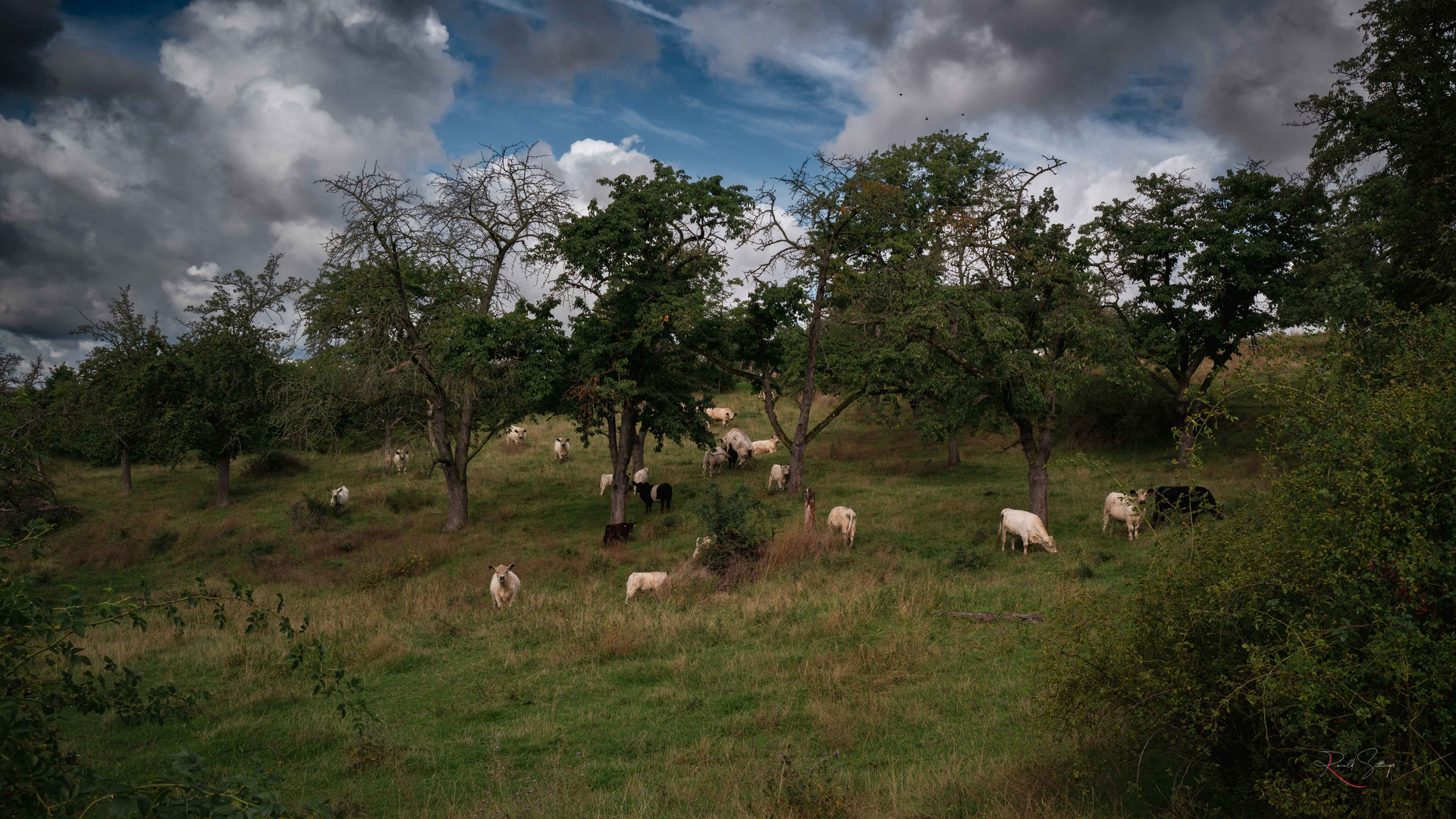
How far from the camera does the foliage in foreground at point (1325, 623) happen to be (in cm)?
464

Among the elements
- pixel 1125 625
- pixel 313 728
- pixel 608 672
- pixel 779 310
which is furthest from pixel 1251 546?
pixel 779 310

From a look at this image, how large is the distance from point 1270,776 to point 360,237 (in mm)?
24299

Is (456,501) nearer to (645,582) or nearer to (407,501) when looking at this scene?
(407,501)

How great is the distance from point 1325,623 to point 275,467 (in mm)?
44013

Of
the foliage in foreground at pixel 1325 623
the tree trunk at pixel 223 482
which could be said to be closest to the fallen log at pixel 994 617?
the foliage in foreground at pixel 1325 623

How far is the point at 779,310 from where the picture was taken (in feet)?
89.2

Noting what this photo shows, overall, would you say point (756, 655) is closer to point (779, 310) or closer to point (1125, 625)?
point (1125, 625)

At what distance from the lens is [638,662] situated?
1166 centimetres

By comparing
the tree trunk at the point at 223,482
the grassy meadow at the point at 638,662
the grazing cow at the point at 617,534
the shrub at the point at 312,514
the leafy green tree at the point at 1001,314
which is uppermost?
the leafy green tree at the point at 1001,314

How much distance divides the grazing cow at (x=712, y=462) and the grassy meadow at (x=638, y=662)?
6160 mm

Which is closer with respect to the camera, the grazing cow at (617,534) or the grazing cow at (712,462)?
the grazing cow at (617,534)

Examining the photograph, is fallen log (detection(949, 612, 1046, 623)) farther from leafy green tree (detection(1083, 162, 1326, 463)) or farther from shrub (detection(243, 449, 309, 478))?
shrub (detection(243, 449, 309, 478))

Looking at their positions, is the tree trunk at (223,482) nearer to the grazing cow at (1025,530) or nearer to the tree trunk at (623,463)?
the tree trunk at (623,463)

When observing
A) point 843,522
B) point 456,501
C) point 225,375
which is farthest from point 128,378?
point 843,522
